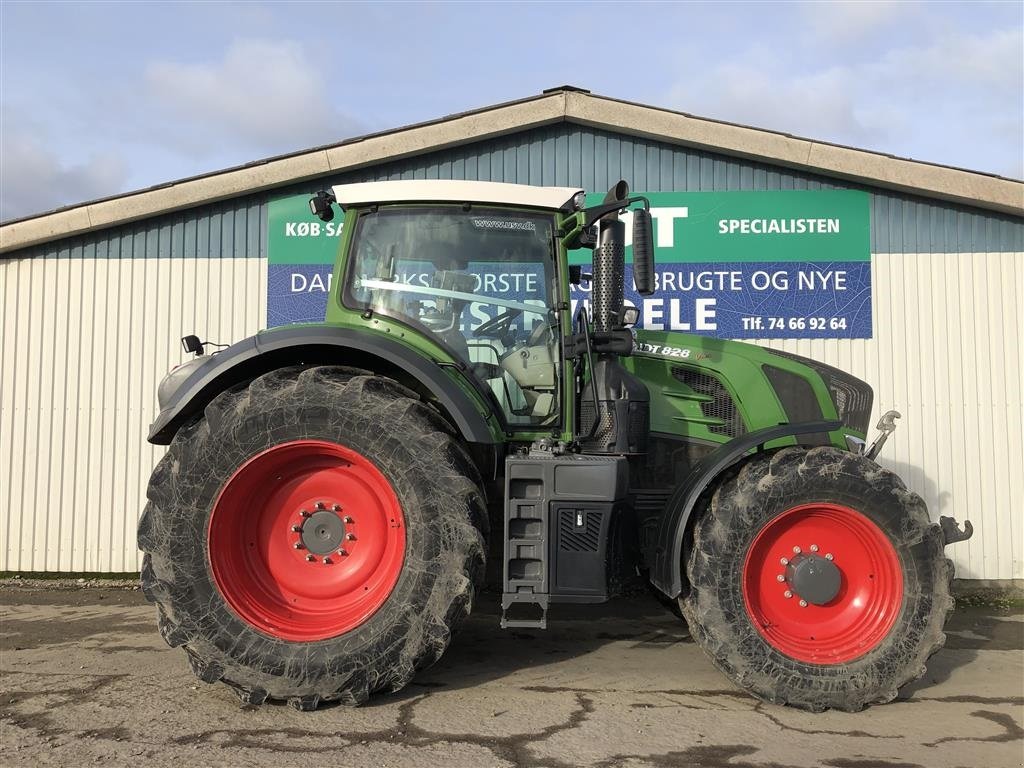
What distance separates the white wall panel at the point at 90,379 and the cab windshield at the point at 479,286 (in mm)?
3430

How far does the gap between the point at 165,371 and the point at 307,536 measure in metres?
4.06

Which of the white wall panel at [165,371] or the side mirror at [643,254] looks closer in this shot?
the side mirror at [643,254]

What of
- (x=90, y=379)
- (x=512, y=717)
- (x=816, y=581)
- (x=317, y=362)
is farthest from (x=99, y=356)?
(x=816, y=581)

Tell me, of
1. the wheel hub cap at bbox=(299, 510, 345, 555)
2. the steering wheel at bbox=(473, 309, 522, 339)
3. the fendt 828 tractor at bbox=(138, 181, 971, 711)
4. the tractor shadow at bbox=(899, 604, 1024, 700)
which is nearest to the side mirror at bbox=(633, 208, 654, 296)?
the fendt 828 tractor at bbox=(138, 181, 971, 711)

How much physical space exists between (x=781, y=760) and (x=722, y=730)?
0.34 metres

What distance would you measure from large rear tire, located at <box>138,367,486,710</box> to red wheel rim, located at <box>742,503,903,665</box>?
1501 mm

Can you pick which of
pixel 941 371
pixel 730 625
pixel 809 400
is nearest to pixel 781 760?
pixel 730 625

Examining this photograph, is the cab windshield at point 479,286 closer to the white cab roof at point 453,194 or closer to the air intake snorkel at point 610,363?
the white cab roof at point 453,194

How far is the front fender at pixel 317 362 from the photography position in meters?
3.76

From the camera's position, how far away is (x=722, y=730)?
11.2 ft

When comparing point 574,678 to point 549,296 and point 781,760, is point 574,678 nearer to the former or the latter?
point 781,760

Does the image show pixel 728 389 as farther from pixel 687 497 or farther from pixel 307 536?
pixel 307 536

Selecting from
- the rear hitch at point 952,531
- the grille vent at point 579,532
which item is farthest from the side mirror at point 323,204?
the rear hitch at point 952,531

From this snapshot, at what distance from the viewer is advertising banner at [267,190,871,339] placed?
7.08 meters
